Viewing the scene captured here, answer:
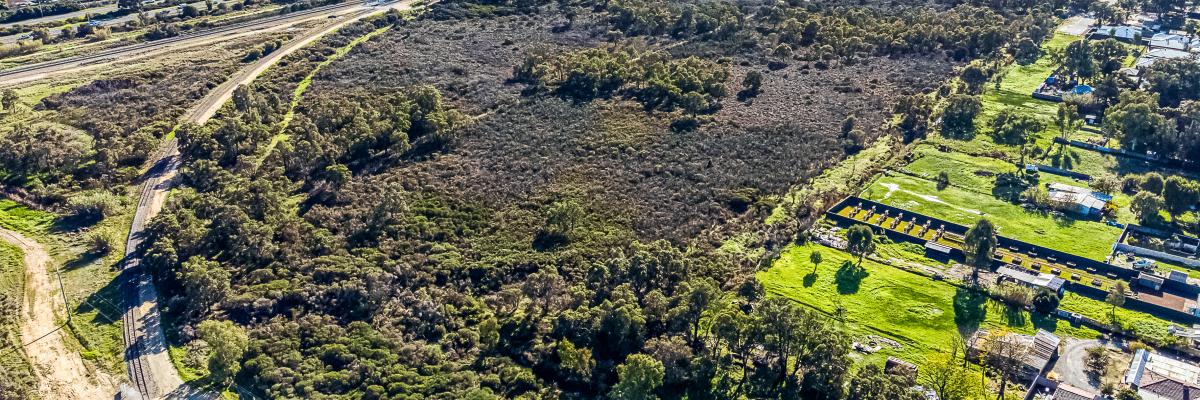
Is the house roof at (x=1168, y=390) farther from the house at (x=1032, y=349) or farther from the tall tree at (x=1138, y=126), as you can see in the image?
the tall tree at (x=1138, y=126)

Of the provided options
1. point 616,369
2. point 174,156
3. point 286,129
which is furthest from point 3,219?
point 616,369

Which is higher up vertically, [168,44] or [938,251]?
[168,44]

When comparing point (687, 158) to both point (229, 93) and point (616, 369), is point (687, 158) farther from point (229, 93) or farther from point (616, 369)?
point (229, 93)

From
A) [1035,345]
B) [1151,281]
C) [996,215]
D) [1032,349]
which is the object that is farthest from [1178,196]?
[1032,349]

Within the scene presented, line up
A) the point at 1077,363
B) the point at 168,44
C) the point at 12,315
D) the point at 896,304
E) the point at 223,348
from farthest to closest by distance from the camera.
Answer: the point at 168,44 < the point at 896,304 < the point at 12,315 < the point at 1077,363 < the point at 223,348

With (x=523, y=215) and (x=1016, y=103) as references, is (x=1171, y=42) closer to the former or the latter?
(x=1016, y=103)

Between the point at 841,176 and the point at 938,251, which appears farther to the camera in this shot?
the point at 841,176
